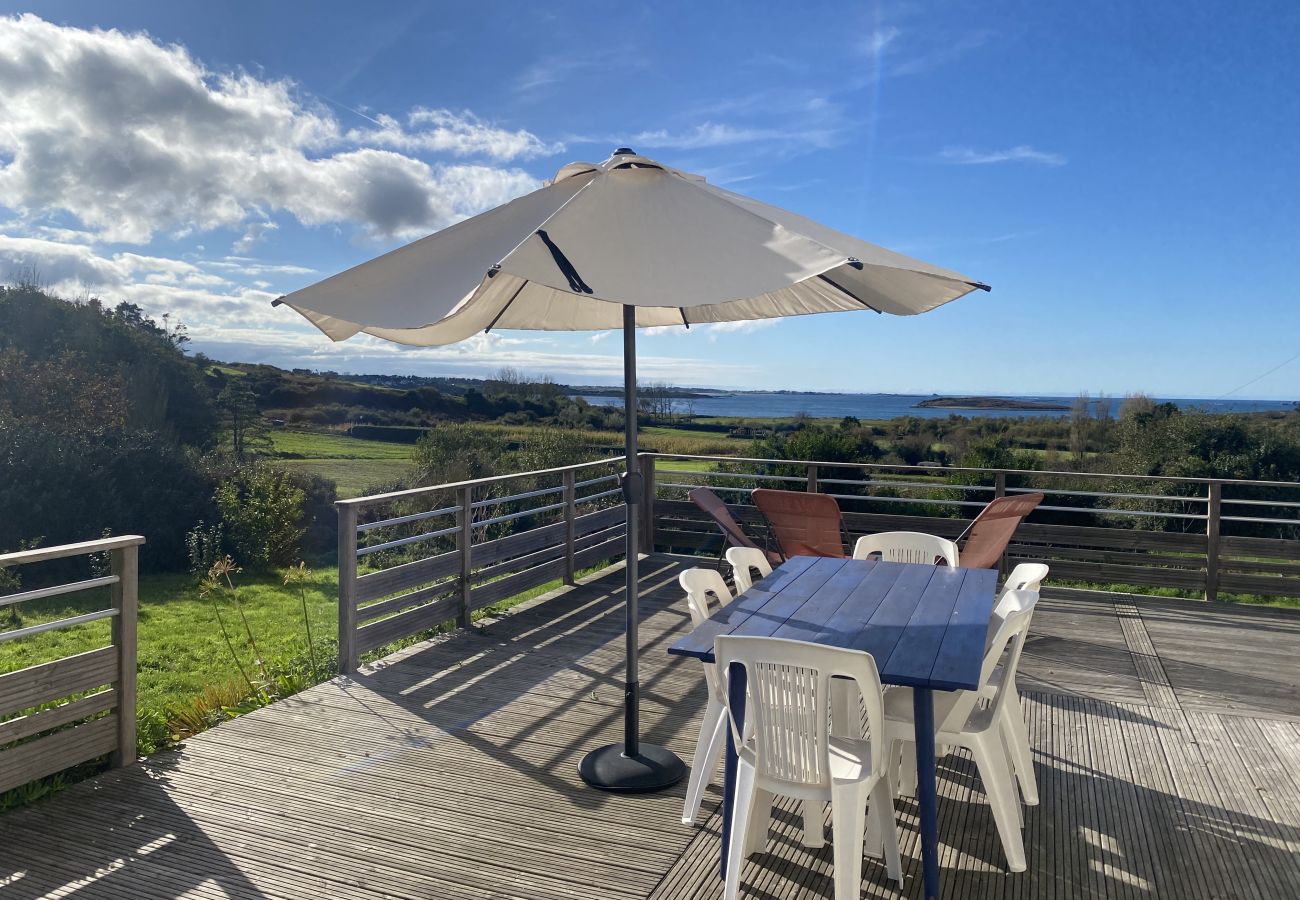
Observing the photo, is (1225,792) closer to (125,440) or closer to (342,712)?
(342,712)

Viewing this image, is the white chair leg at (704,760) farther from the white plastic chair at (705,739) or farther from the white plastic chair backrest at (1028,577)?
the white plastic chair backrest at (1028,577)

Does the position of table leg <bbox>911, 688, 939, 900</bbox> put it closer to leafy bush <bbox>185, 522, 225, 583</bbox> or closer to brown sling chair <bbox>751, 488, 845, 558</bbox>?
brown sling chair <bbox>751, 488, 845, 558</bbox>

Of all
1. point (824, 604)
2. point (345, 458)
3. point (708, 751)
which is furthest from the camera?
point (345, 458)

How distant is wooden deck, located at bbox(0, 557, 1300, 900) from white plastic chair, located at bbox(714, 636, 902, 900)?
13.8 inches

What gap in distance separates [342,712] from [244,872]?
1.42 m

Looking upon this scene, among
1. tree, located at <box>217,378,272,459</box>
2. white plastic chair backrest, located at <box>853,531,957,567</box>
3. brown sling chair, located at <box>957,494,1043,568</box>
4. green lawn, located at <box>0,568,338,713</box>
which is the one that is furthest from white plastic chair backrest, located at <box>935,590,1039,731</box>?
tree, located at <box>217,378,272,459</box>

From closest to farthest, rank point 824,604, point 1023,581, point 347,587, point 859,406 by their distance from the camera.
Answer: point 824,604 → point 1023,581 → point 347,587 → point 859,406

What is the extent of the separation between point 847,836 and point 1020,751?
1108 mm

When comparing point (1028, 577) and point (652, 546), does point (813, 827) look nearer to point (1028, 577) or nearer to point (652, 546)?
point (1028, 577)

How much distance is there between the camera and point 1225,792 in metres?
3.09

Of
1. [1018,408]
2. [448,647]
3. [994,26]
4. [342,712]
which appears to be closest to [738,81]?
[994,26]

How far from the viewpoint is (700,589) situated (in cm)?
295

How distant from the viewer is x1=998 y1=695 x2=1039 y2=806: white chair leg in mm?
2854

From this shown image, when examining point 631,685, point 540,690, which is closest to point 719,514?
point 540,690
